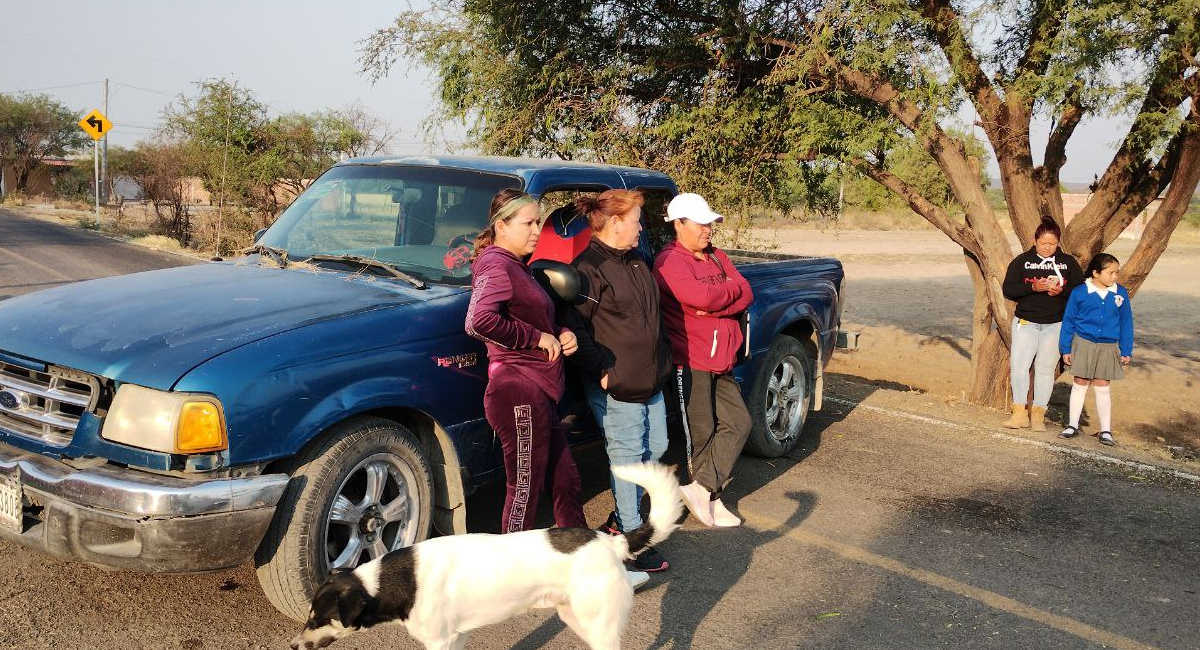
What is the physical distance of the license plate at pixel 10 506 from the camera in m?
3.62

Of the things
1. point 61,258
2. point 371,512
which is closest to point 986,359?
point 371,512

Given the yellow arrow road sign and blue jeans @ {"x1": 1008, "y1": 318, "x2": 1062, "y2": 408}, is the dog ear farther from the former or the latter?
the yellow arrow road sign

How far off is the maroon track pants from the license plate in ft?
5.85

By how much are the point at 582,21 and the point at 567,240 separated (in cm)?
551

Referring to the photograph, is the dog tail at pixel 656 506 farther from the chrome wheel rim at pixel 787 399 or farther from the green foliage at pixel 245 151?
the green foliage at pixel 245 151

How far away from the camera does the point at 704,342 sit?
17.4ft

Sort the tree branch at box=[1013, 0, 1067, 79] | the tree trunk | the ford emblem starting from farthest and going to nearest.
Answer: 1. the tree trunk
2. the tree branch at box=[1013, 0, 1067, 79]
3. the ford emblem

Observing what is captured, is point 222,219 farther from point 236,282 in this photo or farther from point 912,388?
point 236,282

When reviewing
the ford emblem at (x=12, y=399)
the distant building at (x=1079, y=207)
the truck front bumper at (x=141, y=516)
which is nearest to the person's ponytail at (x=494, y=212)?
the truck front bumper at (x=141, y=516)

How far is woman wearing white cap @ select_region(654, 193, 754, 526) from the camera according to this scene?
16.9 feet

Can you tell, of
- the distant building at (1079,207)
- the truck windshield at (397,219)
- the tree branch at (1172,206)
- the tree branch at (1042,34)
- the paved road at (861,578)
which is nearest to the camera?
the paved road at (861,578)

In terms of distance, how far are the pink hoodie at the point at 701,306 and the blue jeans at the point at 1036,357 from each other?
3.84 metres

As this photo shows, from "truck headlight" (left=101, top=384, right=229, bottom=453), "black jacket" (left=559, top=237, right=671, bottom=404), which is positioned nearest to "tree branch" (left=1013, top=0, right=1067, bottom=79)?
"black jacket" (left=559, top=237, right=671, bottom=404)

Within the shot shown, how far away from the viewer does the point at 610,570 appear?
3.40 m
